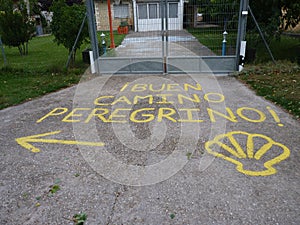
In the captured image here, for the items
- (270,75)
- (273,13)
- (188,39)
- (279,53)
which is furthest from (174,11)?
(279,53)

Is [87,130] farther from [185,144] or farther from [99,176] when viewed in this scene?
[185,144]

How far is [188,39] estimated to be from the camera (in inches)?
306

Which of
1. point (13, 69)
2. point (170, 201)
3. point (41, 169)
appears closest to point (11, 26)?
point (13, 69)

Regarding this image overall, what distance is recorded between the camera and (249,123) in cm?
438

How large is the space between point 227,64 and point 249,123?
3.65m

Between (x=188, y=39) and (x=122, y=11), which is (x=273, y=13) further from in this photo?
(x=122, y=11)

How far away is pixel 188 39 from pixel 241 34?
1569mm

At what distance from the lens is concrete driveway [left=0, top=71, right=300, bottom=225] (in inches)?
100

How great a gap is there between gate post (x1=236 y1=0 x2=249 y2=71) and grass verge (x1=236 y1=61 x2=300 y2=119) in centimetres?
44

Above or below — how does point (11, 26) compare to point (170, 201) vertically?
above

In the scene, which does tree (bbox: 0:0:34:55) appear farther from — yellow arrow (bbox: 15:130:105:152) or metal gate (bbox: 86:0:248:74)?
yellow arrow (bbox: 15:130:105:152)

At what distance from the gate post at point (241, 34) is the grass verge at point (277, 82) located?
44 centimetres

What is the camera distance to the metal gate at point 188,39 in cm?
706

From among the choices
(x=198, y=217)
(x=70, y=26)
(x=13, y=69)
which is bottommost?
(x=198, y=217)
